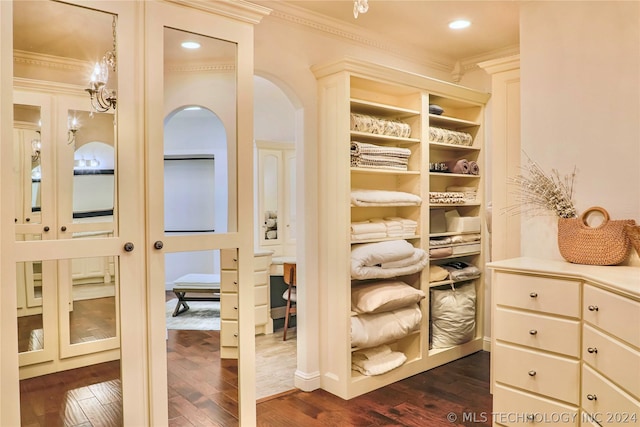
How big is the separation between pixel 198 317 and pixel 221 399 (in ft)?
1.34

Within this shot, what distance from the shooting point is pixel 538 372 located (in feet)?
6.98

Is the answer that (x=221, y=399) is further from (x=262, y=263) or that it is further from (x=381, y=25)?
(x=381, y=25)

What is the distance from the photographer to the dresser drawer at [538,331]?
79.0 inches

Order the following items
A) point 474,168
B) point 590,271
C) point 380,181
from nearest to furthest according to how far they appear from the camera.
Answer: point 590,271 < point 380,181 < point 474,168

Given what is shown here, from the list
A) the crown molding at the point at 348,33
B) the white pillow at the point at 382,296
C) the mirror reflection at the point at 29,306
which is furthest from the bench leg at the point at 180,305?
the crown molding at the point at 348,33

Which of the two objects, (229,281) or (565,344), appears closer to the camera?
(565,344)

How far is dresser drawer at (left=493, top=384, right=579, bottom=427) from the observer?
2043mm

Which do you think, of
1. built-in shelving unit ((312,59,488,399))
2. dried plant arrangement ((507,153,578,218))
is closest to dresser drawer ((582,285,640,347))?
dried plant arrangement ((507,153,578,218))

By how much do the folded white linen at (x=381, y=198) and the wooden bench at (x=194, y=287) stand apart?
3.73 ft

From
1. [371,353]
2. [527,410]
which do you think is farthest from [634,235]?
[371,353]

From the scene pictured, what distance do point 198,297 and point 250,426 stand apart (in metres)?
0.70

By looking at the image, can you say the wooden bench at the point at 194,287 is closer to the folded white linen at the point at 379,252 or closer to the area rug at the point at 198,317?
the area rug at the point at 198,317

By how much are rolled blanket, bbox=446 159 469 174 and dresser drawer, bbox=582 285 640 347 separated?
1.97 m

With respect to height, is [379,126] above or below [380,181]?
above
